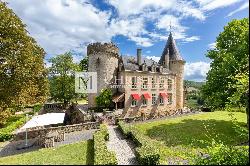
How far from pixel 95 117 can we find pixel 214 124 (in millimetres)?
16258

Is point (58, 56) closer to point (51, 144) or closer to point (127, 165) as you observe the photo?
point (51, 144)

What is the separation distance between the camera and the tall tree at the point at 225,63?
990 inches

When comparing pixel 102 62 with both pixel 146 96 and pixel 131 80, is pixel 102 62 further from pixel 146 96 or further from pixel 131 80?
pixel 146 96

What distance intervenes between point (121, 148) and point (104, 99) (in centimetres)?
1847

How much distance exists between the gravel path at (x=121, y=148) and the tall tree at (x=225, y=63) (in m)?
11.2

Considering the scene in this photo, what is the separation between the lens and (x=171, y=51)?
167 feet

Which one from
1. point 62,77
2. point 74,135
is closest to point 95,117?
point 74,135

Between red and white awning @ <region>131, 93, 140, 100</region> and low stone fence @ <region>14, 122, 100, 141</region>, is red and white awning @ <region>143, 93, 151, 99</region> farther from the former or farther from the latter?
low stone fence @ <region>14, 122, 100, 141</region>

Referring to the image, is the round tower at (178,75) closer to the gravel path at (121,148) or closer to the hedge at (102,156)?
the gravel path at (121,148)

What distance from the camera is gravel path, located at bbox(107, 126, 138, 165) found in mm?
17572

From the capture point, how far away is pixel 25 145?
2588 cm

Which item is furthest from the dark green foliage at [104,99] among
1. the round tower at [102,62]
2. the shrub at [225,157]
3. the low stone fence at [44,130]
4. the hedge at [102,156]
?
the shrub at [225,157]

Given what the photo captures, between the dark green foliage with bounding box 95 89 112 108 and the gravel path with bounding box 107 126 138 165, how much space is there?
1088 cm

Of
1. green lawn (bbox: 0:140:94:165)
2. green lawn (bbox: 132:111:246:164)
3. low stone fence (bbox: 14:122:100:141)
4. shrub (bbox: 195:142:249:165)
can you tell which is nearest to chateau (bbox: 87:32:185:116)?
green lawn (bbox: 132:111:246:164)
